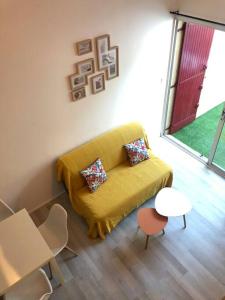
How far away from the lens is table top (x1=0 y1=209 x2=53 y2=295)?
8.09ft

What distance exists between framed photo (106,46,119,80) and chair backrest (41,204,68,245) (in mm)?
1819

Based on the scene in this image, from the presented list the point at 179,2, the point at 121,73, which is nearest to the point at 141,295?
the point at 121,73

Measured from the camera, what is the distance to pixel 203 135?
5.32 m

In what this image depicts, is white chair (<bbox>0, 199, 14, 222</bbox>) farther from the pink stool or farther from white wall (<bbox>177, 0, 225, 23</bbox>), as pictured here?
white wall (<bbox>177, 0, 225, 23</bbox>)

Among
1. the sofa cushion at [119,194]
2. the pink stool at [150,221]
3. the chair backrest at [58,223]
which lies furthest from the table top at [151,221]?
the chair backrest at [58,223]

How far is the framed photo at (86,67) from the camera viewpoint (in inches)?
130

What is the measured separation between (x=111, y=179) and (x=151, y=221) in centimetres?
81

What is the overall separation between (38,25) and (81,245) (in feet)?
8.57

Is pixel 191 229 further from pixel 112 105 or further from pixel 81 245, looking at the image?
pixel 112 105

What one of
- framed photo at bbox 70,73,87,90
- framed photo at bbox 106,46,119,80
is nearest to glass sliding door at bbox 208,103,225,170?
framed photo at bbox 106,46,119,80

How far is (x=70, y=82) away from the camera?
11.0 ft

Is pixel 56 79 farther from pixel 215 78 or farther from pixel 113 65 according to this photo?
pixel 215 78

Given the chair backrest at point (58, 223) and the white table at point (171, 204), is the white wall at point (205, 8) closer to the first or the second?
the white table at point (171, 204)

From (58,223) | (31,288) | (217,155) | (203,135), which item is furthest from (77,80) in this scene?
(203,135)
